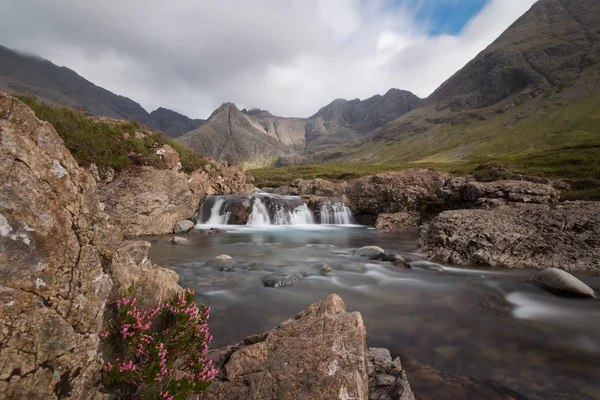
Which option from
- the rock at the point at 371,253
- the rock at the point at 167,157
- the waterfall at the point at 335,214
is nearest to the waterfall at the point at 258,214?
the waterfall at the point at 335,214

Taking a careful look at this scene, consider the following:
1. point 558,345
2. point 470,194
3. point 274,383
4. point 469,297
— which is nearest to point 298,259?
point 469,297

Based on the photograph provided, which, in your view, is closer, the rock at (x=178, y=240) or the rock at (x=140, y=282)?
the rock at (x=140, y=282)

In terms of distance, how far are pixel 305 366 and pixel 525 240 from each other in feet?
54.1

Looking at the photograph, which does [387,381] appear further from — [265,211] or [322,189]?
[322,189]

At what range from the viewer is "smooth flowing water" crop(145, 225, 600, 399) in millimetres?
6074

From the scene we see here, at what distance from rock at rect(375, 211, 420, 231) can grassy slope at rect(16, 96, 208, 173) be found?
2512 cm

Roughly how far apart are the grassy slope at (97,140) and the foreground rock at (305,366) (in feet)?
71.9

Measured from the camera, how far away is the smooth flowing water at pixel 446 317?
239 inches

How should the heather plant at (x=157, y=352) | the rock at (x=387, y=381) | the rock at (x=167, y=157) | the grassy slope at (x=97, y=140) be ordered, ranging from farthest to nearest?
the rock at (x=167, y=157)
the grassy slope at (x=97, y=140)
the rock at (x=387, y=381)
the heather plant at (x=157, y=352)

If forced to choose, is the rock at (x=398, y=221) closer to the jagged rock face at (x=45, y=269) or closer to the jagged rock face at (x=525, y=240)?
the jagged rock face at (x=525, y=240)

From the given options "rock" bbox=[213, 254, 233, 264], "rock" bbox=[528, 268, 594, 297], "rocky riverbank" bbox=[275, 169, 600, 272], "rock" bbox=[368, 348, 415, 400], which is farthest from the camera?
"rock" bbox=[213, 254, 233, 264]

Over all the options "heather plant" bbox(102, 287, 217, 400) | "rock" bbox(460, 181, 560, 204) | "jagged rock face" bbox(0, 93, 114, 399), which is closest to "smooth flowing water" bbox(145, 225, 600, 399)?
"heather plant" bbox(102, 287, 217, 400)

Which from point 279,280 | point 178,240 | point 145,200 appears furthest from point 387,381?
point 145,200

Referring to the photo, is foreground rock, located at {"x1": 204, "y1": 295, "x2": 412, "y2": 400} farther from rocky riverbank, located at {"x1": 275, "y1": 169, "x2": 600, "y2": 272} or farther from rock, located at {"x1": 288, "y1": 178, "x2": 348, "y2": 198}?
rock, located at {"x1": 288, "y1": 178, "x2": 348, "y2": 198}
